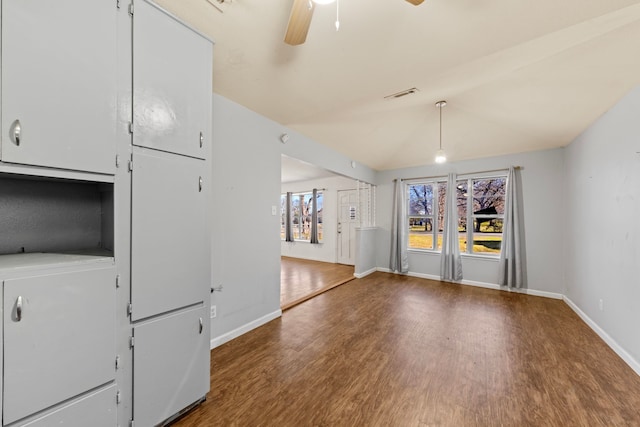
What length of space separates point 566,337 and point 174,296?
3.91 m

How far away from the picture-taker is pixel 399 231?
217 inches

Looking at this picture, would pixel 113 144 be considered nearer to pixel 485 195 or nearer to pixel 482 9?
pixel 482 9

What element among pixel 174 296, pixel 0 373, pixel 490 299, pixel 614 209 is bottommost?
pixel 490 299

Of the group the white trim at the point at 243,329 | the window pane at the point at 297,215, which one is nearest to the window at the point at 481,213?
the white trim at the point at 243,329

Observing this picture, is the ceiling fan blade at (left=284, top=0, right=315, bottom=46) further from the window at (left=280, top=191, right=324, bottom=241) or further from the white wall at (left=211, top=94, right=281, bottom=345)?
the window at (left=280, top=191, right=324, bottom=241)

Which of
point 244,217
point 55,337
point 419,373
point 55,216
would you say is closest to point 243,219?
point 244,217

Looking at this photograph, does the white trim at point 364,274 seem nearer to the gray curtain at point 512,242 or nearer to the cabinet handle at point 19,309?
the gray curtain at point 512,242

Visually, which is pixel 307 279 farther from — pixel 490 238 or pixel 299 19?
pixel 299 19

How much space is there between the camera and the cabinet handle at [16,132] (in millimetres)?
1024

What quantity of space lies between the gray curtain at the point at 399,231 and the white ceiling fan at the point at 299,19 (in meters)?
4.53

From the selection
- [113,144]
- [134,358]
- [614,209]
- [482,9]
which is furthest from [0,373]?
[614,209]

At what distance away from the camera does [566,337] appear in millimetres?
2719

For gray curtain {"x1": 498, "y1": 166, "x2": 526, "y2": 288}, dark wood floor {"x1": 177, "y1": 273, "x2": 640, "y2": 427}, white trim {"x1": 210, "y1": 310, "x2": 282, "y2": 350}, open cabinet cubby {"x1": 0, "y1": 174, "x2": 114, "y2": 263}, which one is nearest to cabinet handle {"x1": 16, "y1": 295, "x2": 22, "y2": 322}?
open cabinet cubby {"x1": 0, "y1": 174, "x2": 114, "y2": 263}

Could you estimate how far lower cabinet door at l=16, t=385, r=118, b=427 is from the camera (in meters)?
1.11
